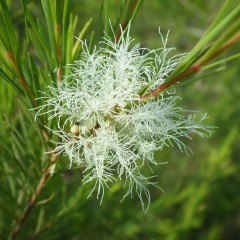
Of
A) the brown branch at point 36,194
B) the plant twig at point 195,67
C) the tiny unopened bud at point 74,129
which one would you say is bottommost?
the brown branch at point 36,194

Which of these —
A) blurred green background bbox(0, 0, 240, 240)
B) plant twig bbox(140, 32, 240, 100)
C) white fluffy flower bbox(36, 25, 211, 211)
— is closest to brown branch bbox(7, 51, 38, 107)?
white fluffy flower bbox(36, 25, 211, 211)

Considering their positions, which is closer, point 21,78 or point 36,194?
point 21,78

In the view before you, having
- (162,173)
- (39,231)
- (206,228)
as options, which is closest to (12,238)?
(39,231)

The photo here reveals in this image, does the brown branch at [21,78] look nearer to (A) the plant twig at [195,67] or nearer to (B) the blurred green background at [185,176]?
(A) the plant twig at [195,67]

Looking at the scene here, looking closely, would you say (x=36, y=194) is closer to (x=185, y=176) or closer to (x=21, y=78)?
(x=21, y=78)

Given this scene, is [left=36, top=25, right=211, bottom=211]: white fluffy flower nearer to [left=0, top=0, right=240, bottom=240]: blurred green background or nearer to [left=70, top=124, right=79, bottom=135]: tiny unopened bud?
[left=70, top=124, right=79, bottom=135]: tiny unopened bud


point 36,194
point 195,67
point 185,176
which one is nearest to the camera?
point 195,67

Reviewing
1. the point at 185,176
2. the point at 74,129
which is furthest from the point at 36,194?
the point at 185,176

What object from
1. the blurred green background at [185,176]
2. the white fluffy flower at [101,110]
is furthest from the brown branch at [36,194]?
the blurred green background at [185,176]
